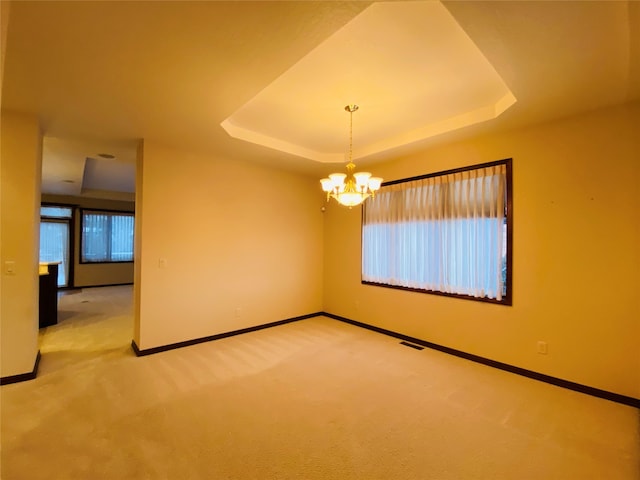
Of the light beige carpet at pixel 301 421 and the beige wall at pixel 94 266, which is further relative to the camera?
the beige wall at pixel 94 266

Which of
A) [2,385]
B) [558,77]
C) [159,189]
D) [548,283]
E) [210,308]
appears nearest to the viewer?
[558,77]

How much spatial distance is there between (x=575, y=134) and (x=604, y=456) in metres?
2.63

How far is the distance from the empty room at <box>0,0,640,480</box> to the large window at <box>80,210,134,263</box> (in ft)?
14.6

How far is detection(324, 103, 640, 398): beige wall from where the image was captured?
2534 mm

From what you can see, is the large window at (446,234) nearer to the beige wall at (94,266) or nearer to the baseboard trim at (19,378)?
the baseboard trim at (19,378)

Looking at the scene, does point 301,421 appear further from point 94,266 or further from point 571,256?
point 94,266

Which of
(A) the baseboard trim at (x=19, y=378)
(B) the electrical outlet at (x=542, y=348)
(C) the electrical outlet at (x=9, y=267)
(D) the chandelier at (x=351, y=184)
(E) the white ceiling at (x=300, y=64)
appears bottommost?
(A) the baseboard trim at (x=19, y=378)

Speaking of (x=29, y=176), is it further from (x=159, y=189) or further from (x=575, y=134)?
(x=575, y=134)

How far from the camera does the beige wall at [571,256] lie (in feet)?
8.31

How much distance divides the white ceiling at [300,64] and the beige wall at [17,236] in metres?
0.35

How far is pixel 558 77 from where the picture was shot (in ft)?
7.11

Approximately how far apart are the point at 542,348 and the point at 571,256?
3.14ft

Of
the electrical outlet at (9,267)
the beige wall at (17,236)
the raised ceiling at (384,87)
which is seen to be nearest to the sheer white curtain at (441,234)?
the raised ceiling at (384,87)

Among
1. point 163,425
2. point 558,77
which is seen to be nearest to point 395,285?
point 558,77
